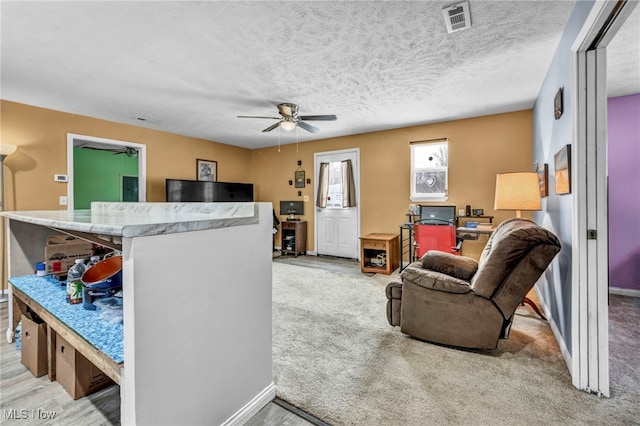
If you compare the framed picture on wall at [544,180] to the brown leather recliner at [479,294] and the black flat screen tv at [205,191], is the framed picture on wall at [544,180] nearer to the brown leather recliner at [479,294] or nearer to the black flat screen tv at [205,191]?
the brown leather recliner at [479,294]

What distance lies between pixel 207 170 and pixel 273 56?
152 inches

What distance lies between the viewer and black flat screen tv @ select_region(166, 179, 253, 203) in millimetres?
5039

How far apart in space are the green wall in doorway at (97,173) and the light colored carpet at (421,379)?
549 cm

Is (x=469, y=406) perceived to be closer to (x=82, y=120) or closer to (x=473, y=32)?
(x=473, y=32)

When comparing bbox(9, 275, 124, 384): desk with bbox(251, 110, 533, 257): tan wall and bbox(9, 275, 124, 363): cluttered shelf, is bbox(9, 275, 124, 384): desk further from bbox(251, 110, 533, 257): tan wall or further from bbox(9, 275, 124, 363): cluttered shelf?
bbox(251, 110, 533, 257): tan wall

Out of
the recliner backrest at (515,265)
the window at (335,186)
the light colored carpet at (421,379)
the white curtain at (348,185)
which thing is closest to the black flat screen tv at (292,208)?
the window at (335,186)

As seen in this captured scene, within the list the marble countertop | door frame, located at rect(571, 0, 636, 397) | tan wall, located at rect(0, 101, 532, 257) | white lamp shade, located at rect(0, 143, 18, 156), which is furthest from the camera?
tan wall, located at rect(0, 101, 532, 257)

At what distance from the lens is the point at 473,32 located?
213 centimetres

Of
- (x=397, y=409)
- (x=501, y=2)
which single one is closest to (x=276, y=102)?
(x=501, y=2)

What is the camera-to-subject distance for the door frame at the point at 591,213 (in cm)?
160

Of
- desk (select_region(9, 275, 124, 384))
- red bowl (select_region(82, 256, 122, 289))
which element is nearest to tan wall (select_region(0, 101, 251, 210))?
desk (select_region(9, 275, 124, 384))

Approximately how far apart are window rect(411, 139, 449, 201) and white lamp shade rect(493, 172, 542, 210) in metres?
1.67

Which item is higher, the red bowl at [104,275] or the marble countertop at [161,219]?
the marble countertop at [161,219]

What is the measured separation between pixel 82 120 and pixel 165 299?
14.4ft
